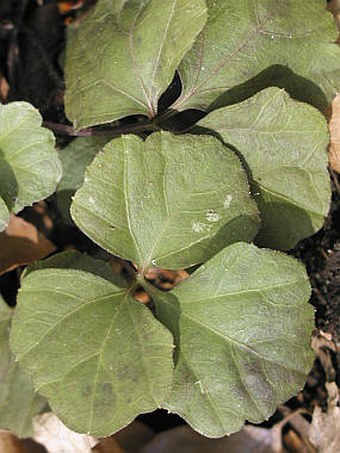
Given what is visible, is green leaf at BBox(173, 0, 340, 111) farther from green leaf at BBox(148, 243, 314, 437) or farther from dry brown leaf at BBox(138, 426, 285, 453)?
dry brown leaf at BBox(138, 426, 285, 453)

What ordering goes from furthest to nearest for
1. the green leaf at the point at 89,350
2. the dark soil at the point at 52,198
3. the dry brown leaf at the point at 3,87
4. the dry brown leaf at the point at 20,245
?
1. the dry brown leaf at the point at 3,87
2. the dry brown leaf at the point at 20,245
3. the dark soil at the point at 52,198
4. the green leaf at the point at 89,350

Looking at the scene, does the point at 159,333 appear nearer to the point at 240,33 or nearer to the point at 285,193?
the point at 285,193

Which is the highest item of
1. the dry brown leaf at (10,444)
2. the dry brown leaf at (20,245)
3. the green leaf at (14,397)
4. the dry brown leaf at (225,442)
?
the dry brown leaf at (20,245)

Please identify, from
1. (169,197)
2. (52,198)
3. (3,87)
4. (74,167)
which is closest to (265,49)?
(169,197)

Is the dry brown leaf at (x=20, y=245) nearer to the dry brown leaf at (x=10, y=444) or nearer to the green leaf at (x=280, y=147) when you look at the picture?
the dry brown leaf at (x=10, y=444)

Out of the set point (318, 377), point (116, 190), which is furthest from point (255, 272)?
point (318, 377)

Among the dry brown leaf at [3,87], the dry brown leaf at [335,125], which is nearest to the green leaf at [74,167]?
the dry brown leaf at [3,87]
